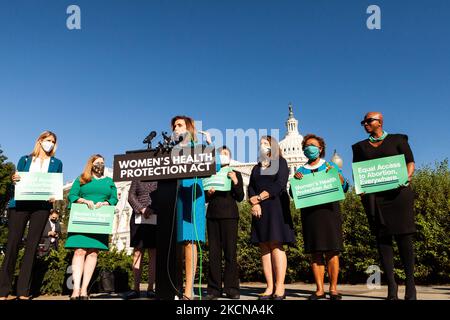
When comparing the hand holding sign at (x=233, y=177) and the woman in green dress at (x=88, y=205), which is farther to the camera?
the hand holding sign at (x=233, y=177)

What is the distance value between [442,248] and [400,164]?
454 cm

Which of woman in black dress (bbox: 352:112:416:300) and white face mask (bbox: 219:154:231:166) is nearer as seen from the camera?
woman in black dress (bbox: 352:112:416:300)

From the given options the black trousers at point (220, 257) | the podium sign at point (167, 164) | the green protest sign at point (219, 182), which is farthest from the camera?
the green protest sign at point (219, 182)

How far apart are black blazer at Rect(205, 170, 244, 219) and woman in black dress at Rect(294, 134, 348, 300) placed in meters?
1.00

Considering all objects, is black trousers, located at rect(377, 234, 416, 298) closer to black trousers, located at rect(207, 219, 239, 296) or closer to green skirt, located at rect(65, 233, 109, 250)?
black trousers, located at rect(207, 219, 239, 296)

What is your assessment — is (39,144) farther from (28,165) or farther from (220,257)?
(220,257)

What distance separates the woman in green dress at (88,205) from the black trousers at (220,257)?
1.58 meters

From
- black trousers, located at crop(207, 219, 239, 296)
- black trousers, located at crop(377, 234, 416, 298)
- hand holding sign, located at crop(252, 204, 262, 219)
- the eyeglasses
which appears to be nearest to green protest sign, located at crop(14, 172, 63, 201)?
black trousers, located at crop(207, 219, 239, 296)

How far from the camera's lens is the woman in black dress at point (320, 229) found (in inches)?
211

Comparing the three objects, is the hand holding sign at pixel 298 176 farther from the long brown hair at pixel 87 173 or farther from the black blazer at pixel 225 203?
the long brown hair at pixel 87 173

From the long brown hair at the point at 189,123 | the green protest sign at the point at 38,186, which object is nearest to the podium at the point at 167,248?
the long brown hair at the point at 189,123

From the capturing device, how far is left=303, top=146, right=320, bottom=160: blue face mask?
5.68m
